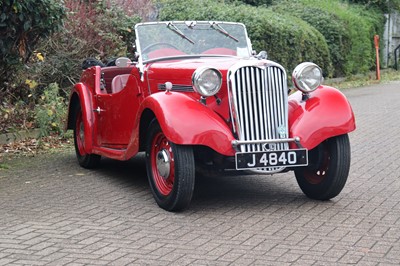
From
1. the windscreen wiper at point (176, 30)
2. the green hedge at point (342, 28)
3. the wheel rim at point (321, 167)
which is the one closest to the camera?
the wheel rim at point (321, 167)

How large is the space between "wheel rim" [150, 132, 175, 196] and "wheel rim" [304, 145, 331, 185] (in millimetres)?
1403

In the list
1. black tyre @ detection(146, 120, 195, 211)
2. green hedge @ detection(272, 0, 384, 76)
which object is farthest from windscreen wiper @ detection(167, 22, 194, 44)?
green hedge @ detection(272, 0, 384, 76)

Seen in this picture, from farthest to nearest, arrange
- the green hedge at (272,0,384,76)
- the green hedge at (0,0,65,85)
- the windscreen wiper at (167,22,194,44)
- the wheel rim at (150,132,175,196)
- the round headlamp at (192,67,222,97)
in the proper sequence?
the green hedge at (272,0,384,76) < the green hedge at (0,0,65,85) < the windscreen wiper at (167,22,194,44) < the wheel rim at (150,132,175,196) < the round headlamp at (192,67,222,97)

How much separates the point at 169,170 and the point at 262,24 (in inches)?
474

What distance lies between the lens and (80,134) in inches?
387

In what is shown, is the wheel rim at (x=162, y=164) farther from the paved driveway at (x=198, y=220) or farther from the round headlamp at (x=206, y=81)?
the round headlamp at (x=206, y=81)

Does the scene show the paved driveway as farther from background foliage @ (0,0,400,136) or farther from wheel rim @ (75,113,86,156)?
background foliage @ (0,0,400,136)

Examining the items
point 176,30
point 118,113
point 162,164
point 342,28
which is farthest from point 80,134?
point 342,28

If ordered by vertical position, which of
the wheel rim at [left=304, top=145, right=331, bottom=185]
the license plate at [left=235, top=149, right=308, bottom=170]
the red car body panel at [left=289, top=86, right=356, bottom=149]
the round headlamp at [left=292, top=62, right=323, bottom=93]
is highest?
the round headlamp at [left=292, top=62, right=323, bottom=93]

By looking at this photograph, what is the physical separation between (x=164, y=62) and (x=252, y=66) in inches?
51.9

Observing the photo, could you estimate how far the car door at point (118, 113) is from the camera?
8.16m

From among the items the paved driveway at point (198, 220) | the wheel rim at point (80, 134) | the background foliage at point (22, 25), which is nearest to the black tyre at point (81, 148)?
the wheel rim at point (80, 134)

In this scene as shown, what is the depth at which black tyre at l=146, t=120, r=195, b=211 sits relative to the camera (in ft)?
22.4

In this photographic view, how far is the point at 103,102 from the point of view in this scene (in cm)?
892
